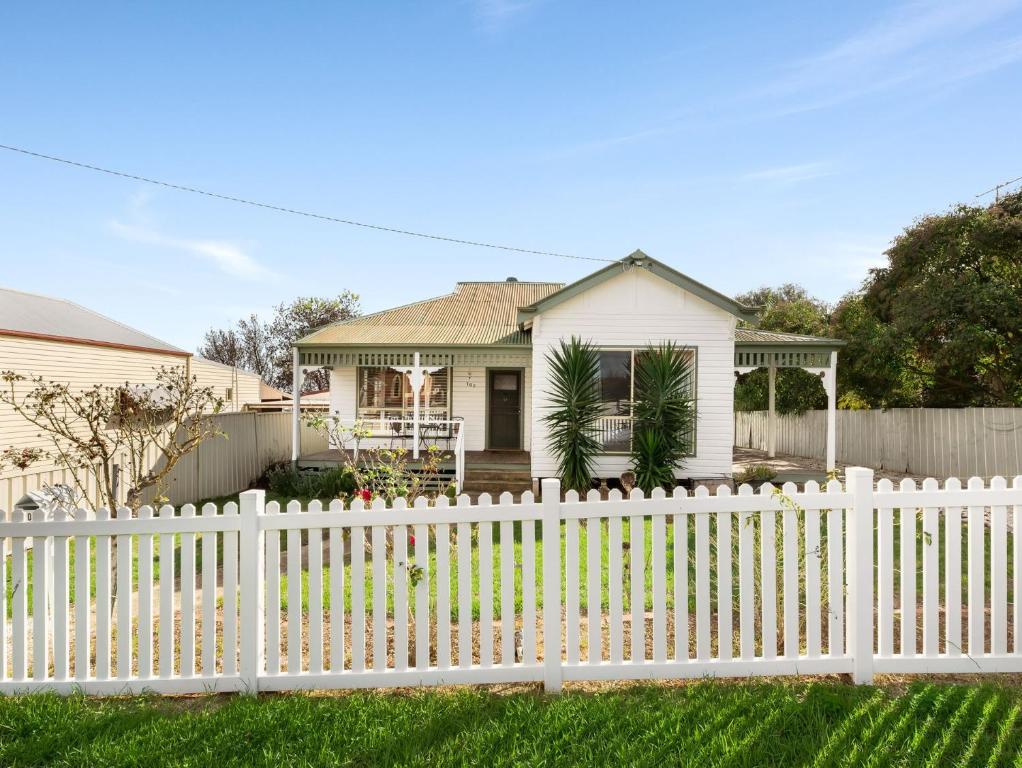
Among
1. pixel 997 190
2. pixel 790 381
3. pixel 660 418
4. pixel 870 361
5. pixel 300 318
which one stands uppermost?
pixel 300 318

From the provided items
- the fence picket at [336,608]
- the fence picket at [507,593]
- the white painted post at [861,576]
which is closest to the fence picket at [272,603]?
the fence picket at [336,608]

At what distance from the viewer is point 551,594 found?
128 inches

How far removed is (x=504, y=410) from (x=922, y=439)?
10552mm

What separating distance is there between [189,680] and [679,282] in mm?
9970

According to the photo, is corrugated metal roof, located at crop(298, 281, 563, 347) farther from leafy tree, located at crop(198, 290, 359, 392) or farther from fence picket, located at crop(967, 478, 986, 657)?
leafy tree, located at crop(198, 290, 359, 392)

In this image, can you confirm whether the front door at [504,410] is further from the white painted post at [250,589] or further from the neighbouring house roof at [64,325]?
the neighbouring house roof at [64,325]

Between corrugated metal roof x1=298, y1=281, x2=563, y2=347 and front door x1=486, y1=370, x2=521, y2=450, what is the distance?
4.34ft

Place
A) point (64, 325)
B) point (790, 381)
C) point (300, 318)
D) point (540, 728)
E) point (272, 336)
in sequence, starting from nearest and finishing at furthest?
point (540, 728)
point (64, 325)
point (790, 381)
point (300, 318)
point (272, 336)

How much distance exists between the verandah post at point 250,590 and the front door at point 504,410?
11.7 meters

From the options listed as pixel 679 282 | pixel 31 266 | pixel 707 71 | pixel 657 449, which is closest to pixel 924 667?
pixel 657 449

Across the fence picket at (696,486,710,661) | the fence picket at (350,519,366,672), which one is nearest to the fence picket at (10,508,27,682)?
the fence picket at (350,519,366,672)

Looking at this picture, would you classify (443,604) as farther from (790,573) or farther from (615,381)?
(615,381)

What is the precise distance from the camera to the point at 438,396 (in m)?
15.0

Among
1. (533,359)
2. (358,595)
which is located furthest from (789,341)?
(358,595)
